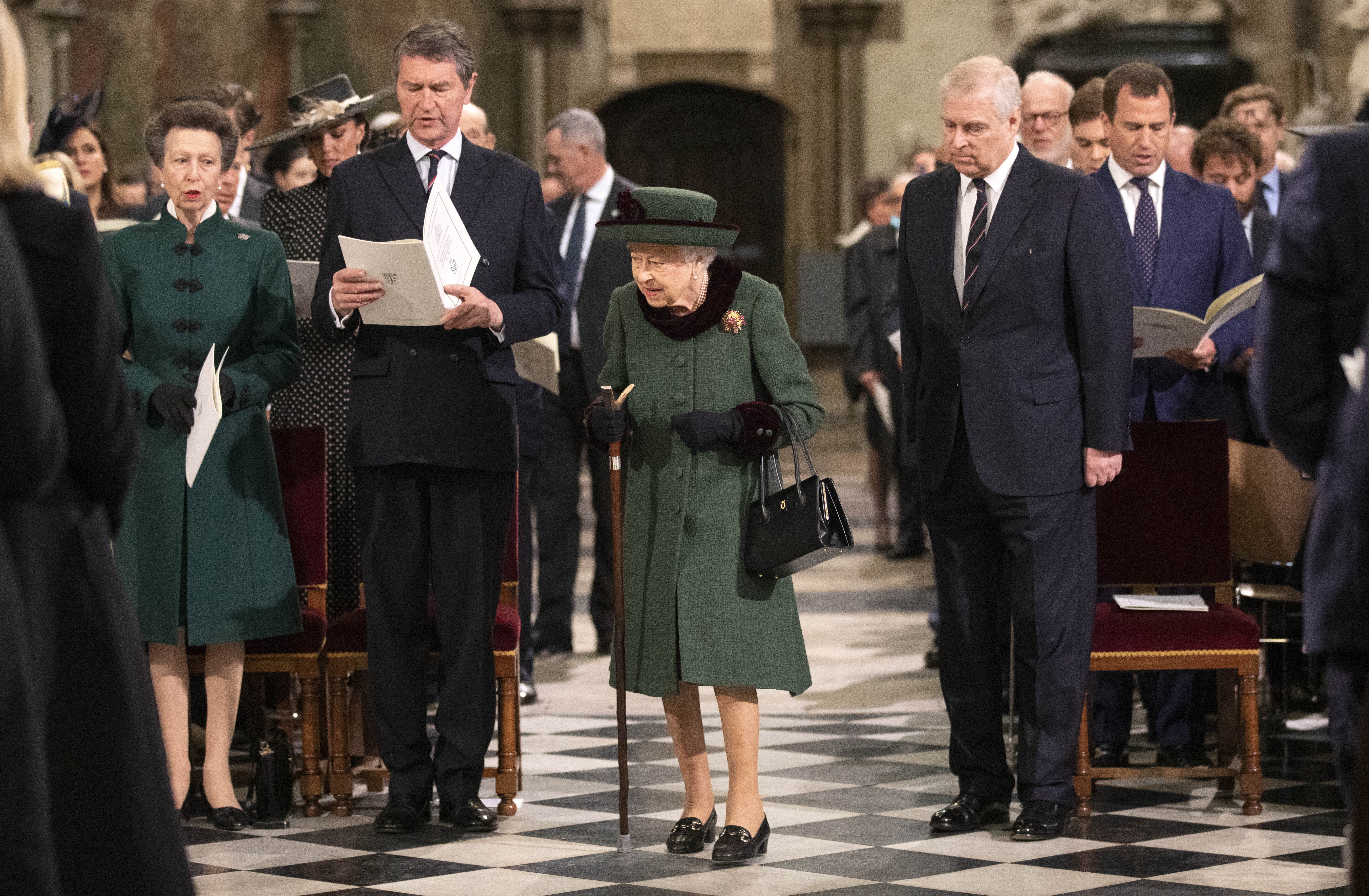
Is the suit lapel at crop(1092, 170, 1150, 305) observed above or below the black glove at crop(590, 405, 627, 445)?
above

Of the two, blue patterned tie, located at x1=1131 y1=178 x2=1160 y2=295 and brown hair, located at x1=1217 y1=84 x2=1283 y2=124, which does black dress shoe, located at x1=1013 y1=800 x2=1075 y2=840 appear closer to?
blue patterned tie, located at x1=1131 y1=178 x2=1160 y2=295

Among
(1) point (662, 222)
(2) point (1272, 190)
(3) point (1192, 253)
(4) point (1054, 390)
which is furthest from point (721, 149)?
(1) point (662, 222)

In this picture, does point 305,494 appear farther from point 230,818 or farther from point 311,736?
point 230,818

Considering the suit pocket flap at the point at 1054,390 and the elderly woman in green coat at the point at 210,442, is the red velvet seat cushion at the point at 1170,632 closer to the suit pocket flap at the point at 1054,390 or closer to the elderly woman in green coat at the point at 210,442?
the suit pocket flap at the point at 1054,390

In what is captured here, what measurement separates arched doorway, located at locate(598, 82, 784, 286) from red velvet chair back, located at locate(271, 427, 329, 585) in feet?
41.6

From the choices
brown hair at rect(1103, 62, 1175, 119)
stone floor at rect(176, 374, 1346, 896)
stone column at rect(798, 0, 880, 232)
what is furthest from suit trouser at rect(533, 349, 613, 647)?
stone column at rect(798, 0, 880, 232)

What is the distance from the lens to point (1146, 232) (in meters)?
5.60

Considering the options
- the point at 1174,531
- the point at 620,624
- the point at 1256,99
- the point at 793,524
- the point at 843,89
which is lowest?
the point at 620,624

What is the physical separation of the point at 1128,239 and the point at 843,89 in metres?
12.1

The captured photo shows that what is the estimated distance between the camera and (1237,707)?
17.5 ft

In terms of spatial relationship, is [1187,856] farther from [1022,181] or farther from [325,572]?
[325,572]

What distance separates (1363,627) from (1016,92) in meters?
2.38

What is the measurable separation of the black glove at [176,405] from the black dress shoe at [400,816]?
1.07m

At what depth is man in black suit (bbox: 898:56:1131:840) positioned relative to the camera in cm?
475
